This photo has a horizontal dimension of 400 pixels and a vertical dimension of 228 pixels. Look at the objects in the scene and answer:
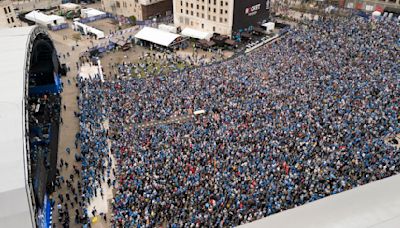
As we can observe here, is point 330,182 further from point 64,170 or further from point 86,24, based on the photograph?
point 86,24

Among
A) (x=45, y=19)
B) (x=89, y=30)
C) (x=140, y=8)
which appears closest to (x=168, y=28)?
(x=140, y=8)

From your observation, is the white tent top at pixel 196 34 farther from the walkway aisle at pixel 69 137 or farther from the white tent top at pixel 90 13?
the white tent top at pixel 90 13

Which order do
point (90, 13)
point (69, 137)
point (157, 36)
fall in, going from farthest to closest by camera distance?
1. point (90, 13)
2. point (157, 36)
3. point (69, 137)

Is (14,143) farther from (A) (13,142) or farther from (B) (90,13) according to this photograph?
(B) (90,13)

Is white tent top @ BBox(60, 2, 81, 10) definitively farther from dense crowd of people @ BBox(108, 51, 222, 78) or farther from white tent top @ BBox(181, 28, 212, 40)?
dense crowd of people @ BBox(108, 51, 222, 78)

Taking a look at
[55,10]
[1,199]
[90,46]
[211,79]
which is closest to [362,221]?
[1,199]

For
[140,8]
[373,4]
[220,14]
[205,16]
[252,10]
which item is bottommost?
[140,8]

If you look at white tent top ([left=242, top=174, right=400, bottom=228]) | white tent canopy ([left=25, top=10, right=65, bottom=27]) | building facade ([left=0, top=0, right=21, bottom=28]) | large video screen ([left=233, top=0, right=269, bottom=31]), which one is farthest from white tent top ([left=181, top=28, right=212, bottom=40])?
Answer: white tent top ([left=242, top=174, right=400, bottom=228])
